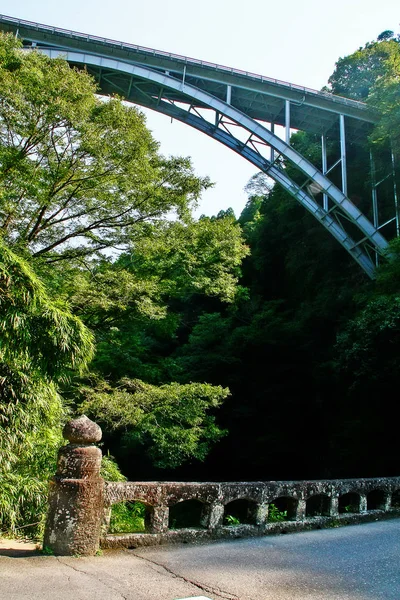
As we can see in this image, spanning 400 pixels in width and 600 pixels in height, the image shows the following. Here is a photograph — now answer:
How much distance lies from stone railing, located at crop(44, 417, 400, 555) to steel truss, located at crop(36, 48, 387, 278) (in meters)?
11.7

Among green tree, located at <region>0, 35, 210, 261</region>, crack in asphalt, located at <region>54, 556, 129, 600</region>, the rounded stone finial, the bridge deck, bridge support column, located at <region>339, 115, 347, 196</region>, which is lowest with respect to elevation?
crack in asphalt, located at <region>54, 556, 129, 600</region>

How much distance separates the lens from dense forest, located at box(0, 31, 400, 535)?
18.5 feet

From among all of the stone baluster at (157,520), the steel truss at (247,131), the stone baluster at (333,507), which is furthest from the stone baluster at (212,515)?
the steel truss at (247,131)

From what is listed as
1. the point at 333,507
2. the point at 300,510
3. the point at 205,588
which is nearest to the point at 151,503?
the point at 205,588

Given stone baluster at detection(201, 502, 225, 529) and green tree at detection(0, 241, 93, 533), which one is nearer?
green tree at detection(0, 241, 93, 533)

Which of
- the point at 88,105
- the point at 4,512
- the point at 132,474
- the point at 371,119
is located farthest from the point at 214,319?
the point at 4,512

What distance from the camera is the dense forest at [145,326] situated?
5625 mm

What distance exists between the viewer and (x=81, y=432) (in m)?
3.68

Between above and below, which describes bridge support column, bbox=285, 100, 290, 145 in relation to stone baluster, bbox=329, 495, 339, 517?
above

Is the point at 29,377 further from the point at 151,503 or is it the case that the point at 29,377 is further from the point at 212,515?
the point at 212,515

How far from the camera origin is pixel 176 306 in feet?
84.6

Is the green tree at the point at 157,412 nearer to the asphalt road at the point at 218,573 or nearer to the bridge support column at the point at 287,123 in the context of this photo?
the asphalt road at the point at 218,573

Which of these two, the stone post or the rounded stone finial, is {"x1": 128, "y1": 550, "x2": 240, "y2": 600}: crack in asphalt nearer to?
the stone post

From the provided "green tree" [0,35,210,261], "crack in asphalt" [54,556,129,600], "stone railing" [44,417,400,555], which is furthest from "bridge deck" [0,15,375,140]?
"crack in asphalt" [54,556,129,600]
